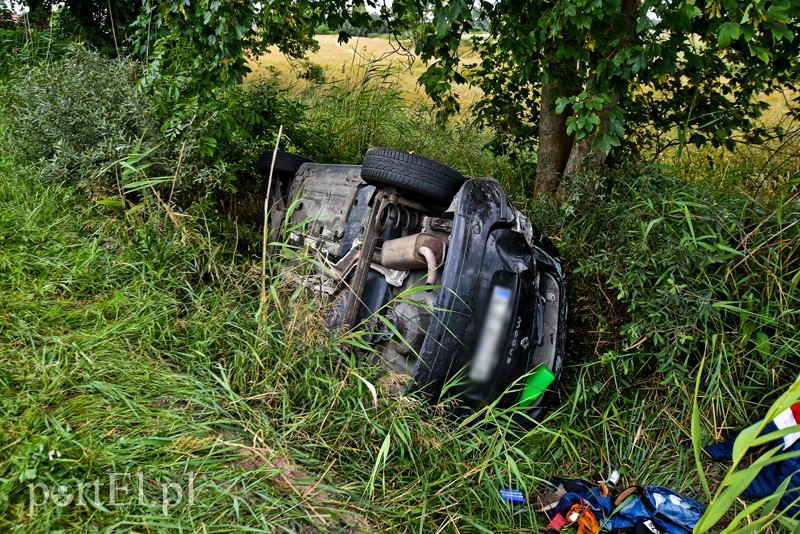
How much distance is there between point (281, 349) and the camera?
96.1 inches

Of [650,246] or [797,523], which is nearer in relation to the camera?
[797,523]

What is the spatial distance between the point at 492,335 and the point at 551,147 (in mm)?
1875

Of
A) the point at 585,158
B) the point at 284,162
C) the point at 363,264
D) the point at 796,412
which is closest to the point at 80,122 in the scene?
the point at 284,162

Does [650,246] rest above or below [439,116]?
below

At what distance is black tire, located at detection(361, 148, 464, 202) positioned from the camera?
116 inches

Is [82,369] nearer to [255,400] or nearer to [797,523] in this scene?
[255,400]

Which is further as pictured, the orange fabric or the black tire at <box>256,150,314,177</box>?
the black tire at <box>256,150,314,177</box>

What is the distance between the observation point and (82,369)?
7.36 feet

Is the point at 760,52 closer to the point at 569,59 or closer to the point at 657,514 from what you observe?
the point at 569,59

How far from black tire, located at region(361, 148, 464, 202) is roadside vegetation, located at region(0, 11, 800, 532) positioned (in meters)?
0.65

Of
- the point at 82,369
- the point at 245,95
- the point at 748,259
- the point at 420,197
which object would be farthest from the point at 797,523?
the point at 245,95

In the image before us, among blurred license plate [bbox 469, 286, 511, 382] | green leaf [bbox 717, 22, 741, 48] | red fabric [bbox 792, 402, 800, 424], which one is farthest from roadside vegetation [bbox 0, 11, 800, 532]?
green leaf [bbox 717, 22, 741, 48]

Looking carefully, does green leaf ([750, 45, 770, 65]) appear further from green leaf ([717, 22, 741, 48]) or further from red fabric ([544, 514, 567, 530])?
red fabric ([544, 514, 567, 530])

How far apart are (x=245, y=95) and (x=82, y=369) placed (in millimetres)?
2640
